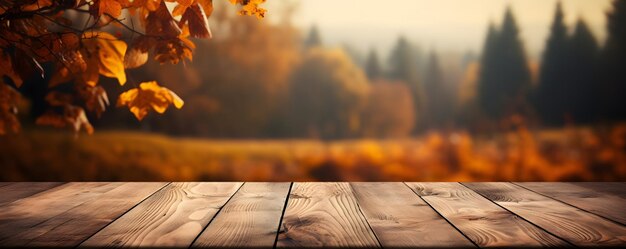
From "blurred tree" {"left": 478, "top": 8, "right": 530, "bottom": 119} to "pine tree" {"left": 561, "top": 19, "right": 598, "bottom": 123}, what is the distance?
0.20m

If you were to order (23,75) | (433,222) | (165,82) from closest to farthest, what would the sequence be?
(23,75) < (433,222) < (165,82)

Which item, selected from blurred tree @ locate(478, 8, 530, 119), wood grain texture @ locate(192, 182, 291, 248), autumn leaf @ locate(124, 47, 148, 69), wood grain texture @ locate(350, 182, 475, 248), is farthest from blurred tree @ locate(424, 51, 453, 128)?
autumn leaf @ locate(124, 47, 148, 69)

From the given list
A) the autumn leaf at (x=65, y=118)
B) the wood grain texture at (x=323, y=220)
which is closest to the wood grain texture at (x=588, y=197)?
the wood grain texture at (x=323, y=220)

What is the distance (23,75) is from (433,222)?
90 cm

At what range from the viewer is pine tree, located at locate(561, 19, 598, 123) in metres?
2.61

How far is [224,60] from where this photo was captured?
8.41 feet

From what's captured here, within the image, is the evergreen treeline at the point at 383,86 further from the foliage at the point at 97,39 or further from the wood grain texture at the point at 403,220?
the foliage at the point at 97,39

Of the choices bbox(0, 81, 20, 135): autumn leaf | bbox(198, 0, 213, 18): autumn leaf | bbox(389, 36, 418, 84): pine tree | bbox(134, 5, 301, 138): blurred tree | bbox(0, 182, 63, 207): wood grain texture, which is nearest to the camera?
bbox(198, 0, 213, 18): autumn leaf

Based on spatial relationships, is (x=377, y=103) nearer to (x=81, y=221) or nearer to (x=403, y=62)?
(x=403, y=62)

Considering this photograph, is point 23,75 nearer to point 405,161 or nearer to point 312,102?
point 312,102

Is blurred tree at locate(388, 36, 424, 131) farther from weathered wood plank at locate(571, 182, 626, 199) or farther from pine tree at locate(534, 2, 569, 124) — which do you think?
weathered wood plank at locate(571, 182, 626, 199)

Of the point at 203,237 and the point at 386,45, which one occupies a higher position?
the point at 386,45

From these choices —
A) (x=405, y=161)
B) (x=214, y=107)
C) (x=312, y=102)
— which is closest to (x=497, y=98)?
(x=405, y=161)

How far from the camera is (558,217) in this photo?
1.35 m
